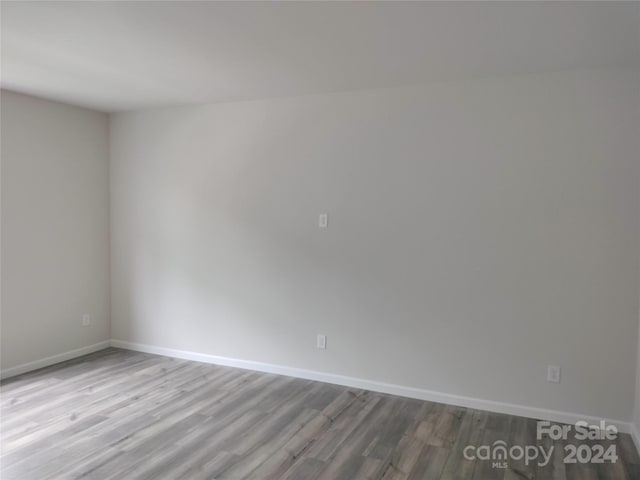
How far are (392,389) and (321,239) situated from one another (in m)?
1.35

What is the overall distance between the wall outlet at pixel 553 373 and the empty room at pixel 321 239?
0.07 feet

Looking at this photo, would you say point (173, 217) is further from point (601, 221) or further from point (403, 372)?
point (601, 221)

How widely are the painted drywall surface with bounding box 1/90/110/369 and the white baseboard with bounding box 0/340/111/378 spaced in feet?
0.15

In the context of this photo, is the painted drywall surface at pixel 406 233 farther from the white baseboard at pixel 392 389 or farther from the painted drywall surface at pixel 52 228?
the painted drywall surface at pixel 52 228

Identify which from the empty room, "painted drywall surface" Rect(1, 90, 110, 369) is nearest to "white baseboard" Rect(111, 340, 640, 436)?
the empty room

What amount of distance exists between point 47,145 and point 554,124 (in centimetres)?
424

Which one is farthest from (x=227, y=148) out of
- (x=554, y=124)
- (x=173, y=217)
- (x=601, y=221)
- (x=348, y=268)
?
(x=601, y=221)

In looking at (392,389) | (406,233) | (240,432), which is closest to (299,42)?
(406,233)

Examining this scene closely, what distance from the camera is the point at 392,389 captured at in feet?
11.9

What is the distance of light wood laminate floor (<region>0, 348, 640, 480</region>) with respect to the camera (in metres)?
2.51

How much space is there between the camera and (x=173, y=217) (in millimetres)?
4465

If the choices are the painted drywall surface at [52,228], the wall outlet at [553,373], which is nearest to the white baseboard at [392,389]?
the wall outlet at [553,373]

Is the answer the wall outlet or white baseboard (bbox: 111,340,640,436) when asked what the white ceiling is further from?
white baseboard (bbox: 111,340,640,436)

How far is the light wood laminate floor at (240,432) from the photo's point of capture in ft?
8.23
